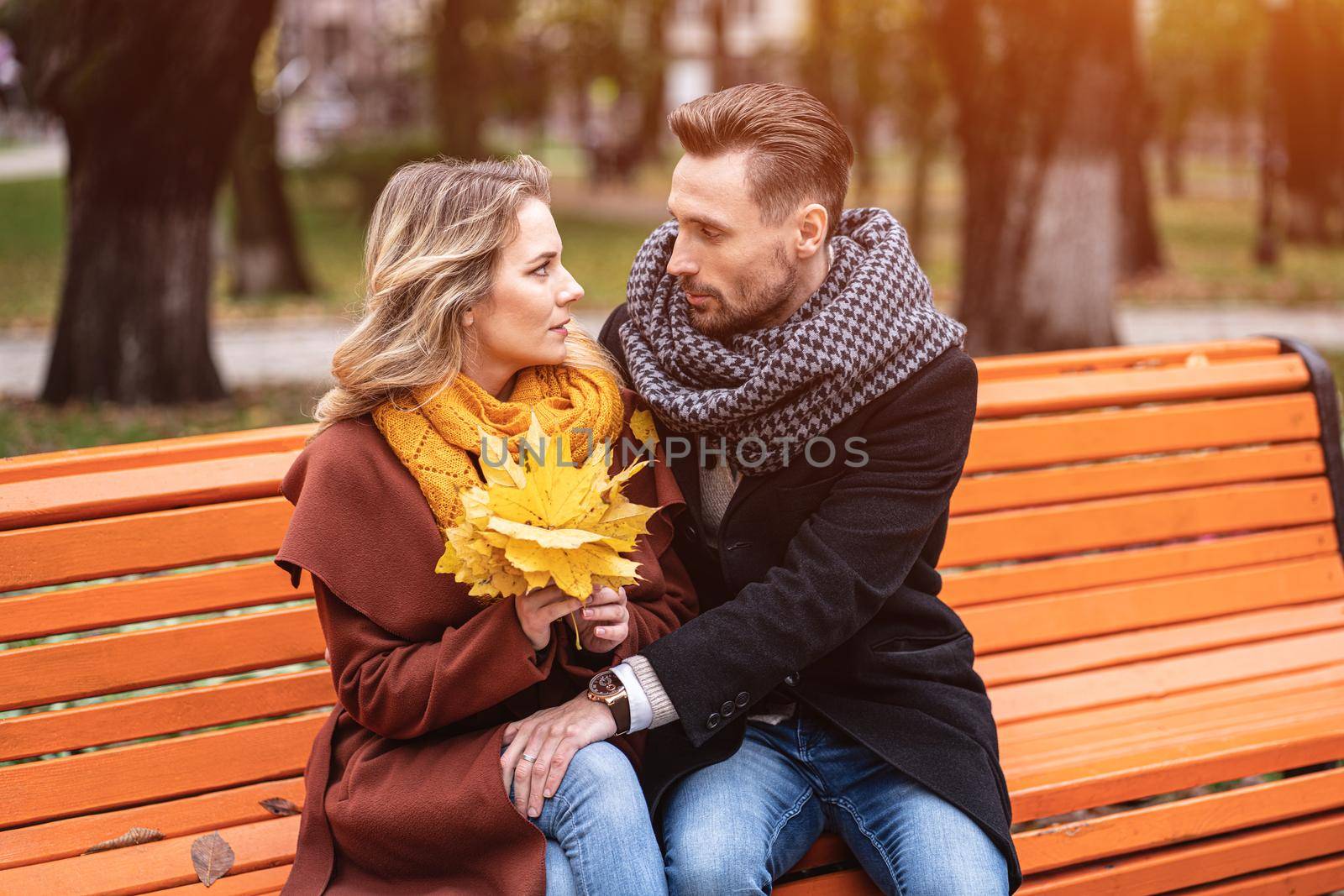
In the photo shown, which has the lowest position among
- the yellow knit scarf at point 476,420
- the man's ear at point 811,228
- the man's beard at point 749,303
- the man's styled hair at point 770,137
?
the yellow knit scarf at point 476,420

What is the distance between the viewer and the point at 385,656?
2.46 m

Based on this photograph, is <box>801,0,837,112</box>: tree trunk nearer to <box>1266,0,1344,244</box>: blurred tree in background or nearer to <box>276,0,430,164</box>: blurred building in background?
<box>1266,0,1344,244</box>: blurred tree in background

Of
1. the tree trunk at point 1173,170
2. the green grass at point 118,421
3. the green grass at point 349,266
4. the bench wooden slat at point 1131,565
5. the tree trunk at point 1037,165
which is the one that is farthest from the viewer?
the tree trunk at point 1173,170

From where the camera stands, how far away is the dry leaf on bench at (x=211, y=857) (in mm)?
2699

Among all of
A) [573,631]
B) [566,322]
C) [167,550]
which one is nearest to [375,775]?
[573,631]

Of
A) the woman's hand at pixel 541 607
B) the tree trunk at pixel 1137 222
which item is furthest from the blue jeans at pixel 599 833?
the tree trunk at pixel 1137 222

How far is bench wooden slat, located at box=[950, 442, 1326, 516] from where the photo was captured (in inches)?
140

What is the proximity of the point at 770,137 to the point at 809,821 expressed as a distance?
4.49 feet

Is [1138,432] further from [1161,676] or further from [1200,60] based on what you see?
[1200,60]

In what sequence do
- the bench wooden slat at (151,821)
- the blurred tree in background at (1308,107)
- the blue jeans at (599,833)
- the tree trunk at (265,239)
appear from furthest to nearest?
the blurred tree in background at (1308,107) < the tree trunk at (265,239) < the bench wooden slat at (151,821) < the blue jeans at (599,833)

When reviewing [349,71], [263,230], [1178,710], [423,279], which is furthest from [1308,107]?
[349,71]

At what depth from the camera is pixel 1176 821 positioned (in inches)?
117

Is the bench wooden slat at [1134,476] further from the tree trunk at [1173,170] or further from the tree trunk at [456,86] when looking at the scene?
the tree trunk at [1173,170]

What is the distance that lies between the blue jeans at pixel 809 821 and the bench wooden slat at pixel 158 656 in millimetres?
929
